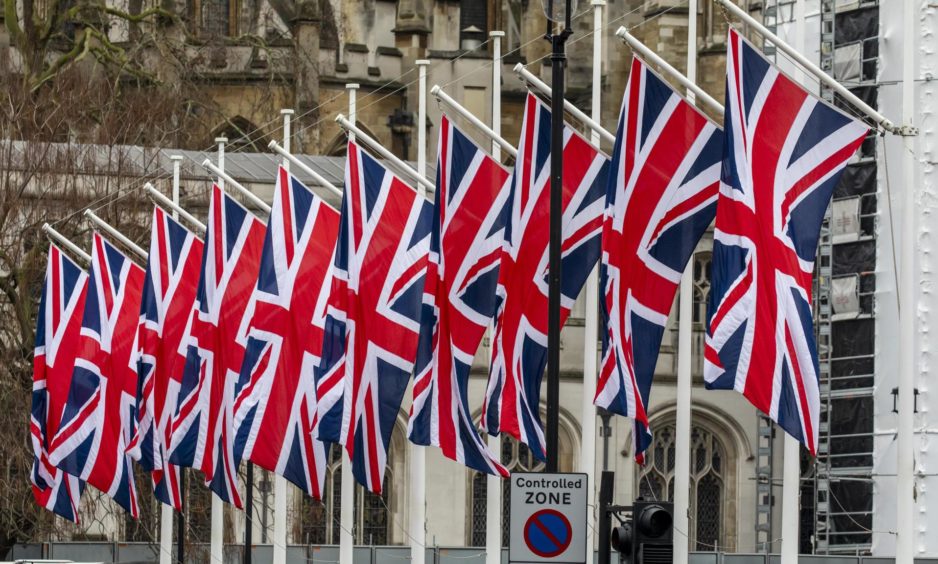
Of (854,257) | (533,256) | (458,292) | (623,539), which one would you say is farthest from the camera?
(854,257)

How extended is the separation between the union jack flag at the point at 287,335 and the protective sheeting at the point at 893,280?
1600 centimetres

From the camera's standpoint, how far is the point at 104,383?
40656mm

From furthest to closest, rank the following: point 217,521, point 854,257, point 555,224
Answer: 1. point 854,257
2. point 217,521
3. point 555,224

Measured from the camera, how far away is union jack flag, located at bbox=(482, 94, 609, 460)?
99.3ft

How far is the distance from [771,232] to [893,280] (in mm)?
23248

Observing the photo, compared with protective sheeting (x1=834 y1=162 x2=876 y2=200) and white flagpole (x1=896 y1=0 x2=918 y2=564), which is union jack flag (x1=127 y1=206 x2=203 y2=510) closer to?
white flagpole (x1=896 y1=0 x2=918 y2=564)

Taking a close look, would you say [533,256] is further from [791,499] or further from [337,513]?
[337,513]

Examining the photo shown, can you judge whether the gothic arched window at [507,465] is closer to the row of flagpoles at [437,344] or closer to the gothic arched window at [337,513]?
the gothic arched window at [337,513]

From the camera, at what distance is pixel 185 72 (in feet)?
205

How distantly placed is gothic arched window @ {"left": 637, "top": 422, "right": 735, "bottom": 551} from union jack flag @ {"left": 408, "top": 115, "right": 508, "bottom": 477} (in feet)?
88.0

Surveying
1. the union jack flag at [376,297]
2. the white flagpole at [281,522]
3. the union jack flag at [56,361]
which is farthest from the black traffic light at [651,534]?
the union jack flag at [56,361]

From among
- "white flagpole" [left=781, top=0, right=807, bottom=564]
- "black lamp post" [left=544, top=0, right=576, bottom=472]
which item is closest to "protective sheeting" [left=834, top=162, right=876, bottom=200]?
"white flagpole" [left=781, top=0, right=807, bottom=564]

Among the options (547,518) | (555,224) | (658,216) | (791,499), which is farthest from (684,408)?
(547,518)

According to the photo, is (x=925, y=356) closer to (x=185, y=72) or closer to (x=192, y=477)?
(x=192, y=477)
